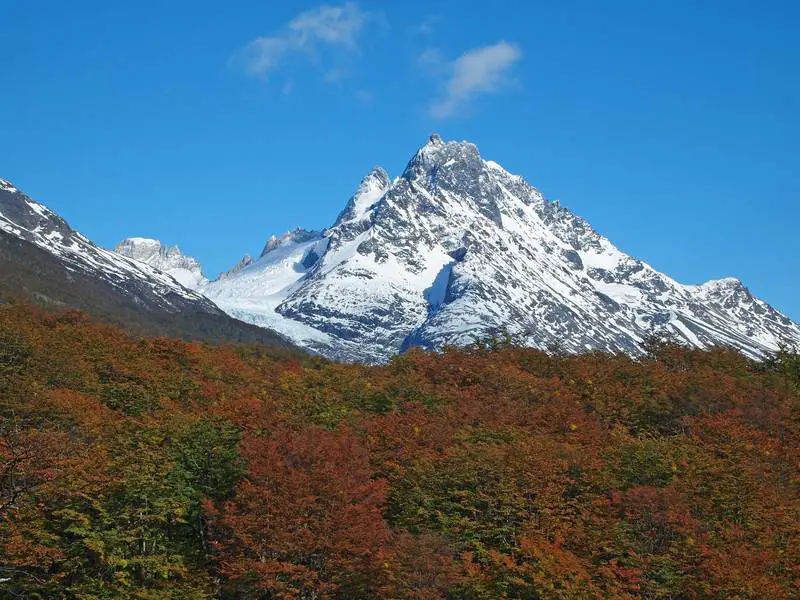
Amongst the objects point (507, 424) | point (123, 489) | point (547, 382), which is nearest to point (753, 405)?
point (547, 382)

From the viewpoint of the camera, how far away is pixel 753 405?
72938 millimetres

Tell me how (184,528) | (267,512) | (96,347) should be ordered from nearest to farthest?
(267,512) → (184,528) → (96,347)

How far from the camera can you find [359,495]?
47188 mm

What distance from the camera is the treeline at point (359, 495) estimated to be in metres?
42.3

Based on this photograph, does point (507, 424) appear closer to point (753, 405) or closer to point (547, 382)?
point (547, 382)

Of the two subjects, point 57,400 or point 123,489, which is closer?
point 123,489

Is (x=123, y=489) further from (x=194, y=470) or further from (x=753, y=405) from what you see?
(x=753, y=405)

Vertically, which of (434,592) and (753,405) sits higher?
(753,405)

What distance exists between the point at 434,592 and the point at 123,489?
1689 centimetres

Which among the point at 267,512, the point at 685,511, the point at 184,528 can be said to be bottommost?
the point at 184,528

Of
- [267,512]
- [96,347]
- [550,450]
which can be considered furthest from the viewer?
[96,347]

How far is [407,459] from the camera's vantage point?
54719 millimetres

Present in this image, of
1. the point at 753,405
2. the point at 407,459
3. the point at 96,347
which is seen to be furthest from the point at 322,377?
the point at 753,405

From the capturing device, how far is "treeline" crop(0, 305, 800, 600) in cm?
4231
